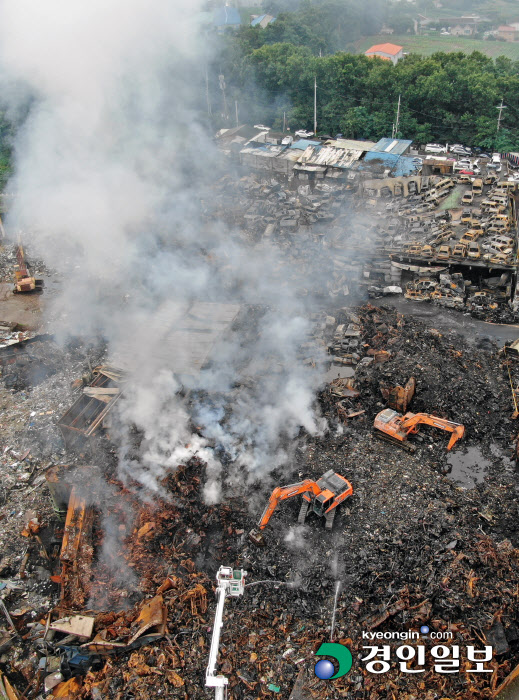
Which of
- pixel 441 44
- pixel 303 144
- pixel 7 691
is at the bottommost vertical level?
pixel 7 691

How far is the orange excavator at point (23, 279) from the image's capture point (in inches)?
772

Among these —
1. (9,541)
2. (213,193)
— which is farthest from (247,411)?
(213,193)

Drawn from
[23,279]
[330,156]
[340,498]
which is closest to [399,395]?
[340,498]

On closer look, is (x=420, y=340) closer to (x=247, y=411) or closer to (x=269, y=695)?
(x=247, y=411)

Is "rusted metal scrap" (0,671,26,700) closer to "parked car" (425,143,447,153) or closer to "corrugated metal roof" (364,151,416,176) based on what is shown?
"corrugated metal roof" (364,151,416,176)

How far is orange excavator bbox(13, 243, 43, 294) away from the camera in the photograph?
64.3ft

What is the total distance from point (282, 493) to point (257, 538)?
0.99 m

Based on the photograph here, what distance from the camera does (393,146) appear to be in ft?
92.7

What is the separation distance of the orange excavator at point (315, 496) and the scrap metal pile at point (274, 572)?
0.26 m

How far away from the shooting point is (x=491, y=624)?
7879 mm

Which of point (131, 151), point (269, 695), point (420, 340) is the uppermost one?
point (131, 151)

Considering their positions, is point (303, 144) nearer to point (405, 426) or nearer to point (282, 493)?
point (405, 426)

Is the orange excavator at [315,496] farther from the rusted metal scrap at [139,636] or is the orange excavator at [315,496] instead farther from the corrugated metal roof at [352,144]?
the corrugated metal roof at [352,144]

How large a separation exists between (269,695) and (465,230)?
1903 centimetres
